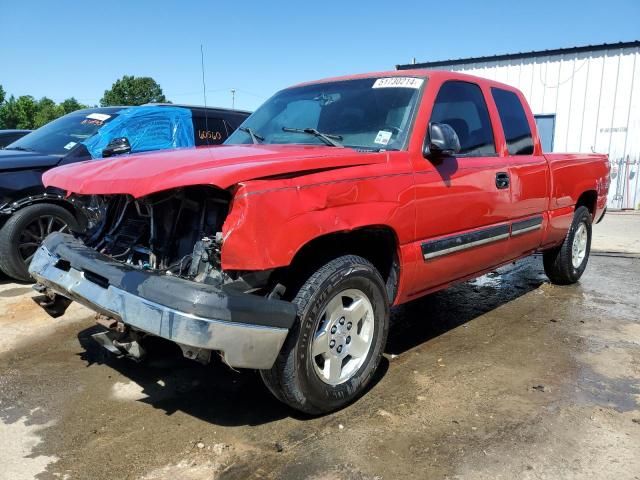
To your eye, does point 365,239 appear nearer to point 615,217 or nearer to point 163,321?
point 163,321

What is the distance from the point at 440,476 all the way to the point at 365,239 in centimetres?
137

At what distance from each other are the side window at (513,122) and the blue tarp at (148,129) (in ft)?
11.8

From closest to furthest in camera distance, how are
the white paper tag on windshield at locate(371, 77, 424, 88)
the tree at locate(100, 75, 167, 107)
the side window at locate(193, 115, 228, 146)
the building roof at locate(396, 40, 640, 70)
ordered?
the white paper tag on windshield at locate(371, 77, 424, 88) → the side window at locate(193, 115, 228, 146) → the building roof at locate(396, 40, 640, 70) → the tree at locate(100, 75, 167, 107)

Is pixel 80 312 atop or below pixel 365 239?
below

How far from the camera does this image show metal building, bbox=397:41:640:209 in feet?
48.5

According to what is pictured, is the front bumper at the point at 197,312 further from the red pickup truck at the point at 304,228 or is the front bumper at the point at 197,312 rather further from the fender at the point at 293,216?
the fender at the point at 293,216

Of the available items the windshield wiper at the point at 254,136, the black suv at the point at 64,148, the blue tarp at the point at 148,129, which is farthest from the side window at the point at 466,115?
the blue tarp at the point at 148,129

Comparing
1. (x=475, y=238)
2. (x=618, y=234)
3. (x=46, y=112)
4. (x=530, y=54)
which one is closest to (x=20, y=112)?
(x=46, y=112)

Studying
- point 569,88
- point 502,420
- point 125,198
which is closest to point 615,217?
point 569,88

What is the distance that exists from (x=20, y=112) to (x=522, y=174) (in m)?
50.8

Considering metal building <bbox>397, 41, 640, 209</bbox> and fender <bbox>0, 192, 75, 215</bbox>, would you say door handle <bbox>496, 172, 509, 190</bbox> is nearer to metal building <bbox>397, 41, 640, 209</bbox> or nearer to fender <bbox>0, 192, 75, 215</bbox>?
fender <bbox>0, 192, 75, 215</bbox>

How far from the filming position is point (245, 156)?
290cm

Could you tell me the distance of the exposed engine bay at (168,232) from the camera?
8.62 ft

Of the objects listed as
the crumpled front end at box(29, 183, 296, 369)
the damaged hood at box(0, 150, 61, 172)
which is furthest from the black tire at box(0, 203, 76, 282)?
the crumpled front end at box(29, 183, 296, 369)
